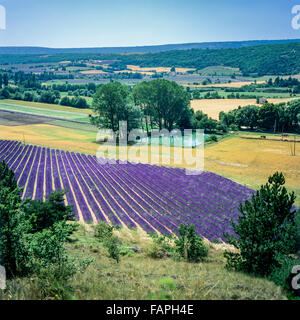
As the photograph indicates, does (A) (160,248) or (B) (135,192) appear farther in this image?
(B) (135,192)

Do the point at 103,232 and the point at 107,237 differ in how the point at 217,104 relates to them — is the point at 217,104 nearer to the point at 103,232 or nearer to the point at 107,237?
the point at 103,232

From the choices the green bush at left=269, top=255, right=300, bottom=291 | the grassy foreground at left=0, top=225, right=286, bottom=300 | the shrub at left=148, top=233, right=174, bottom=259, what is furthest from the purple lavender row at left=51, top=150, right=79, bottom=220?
the green bush at left=269, top=255, right=300, bottom=291

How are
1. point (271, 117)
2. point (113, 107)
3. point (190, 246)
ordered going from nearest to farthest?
point (190, 246) → point (113, 107) → point (271, 117)

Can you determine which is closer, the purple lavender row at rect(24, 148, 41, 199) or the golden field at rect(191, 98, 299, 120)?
the purple lavender row at rect(24, 148, 41, 199)

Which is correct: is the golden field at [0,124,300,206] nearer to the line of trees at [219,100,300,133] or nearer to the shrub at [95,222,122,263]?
the line of trees at [219,100,300,133]

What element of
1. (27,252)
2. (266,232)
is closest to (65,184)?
(27,252)

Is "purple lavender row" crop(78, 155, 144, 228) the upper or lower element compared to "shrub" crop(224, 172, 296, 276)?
lower

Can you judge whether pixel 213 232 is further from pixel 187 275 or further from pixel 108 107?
pixel 108 107
